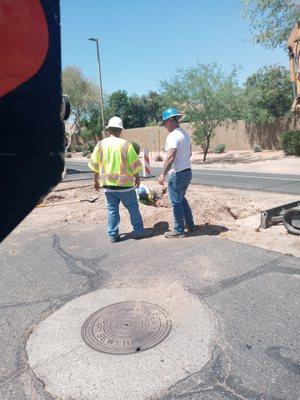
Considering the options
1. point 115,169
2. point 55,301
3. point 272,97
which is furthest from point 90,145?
point 55,301

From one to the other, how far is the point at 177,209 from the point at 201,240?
591 millimetres

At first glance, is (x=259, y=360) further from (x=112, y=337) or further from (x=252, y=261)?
(x=252, y=261)

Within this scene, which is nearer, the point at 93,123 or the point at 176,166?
the point at 176,166

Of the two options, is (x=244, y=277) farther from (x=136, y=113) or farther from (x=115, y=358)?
(x=136, y=113)

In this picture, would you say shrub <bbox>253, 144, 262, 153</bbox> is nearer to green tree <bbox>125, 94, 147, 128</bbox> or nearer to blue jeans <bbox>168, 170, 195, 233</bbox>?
blue jeans <bbox>168, 170, 195, 233</bbox>

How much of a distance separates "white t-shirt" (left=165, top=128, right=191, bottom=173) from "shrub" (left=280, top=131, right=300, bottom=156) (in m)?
19.4

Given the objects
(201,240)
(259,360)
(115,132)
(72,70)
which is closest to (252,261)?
(201,240)

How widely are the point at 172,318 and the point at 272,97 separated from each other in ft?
96.9

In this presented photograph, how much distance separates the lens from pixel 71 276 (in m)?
4.75

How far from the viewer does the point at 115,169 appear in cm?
590

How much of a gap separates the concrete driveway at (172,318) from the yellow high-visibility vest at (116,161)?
0.98 metres

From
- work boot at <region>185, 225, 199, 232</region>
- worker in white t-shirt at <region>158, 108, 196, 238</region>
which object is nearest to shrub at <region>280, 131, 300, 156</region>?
work boot at <region>185, 225, 199, 232</region>

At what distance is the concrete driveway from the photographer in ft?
8.87

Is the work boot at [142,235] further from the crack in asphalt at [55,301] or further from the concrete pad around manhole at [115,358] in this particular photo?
the concrete pad around manhole at [115,358]
